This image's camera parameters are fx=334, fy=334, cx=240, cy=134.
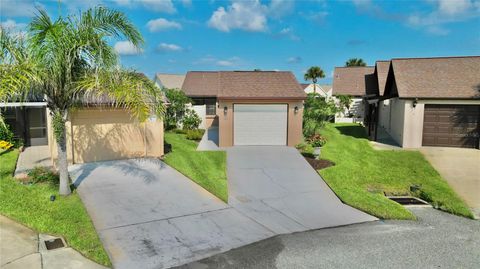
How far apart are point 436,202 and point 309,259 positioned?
20.5 feet

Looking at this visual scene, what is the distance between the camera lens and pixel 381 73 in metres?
23.9

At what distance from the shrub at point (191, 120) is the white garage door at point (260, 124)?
7166mm

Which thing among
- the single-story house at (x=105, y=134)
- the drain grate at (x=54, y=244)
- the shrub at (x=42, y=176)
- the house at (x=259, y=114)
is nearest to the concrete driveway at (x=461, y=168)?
the house at (x=259, y=114)

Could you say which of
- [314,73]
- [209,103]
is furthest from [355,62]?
[209,103]

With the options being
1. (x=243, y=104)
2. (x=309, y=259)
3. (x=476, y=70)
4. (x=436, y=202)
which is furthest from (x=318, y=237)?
(x=476, y=70)

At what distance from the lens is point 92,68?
9.12 metres

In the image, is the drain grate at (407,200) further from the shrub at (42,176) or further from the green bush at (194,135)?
the green bush at (194,135)

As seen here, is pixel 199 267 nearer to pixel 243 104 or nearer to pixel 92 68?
pixel 92 68

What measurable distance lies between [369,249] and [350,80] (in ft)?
97.5

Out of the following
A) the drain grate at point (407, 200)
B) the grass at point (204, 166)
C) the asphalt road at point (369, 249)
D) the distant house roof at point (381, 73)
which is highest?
the distant house roof at point (381, 73)

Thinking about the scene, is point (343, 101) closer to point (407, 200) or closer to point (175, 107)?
point (175, 107)

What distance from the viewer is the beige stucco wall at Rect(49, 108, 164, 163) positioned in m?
13.6

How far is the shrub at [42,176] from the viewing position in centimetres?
1105

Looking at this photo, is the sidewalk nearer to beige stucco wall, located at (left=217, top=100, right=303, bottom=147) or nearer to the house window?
beige stucco wall, located at (left=217, top=100, right=303, bottom=147)
